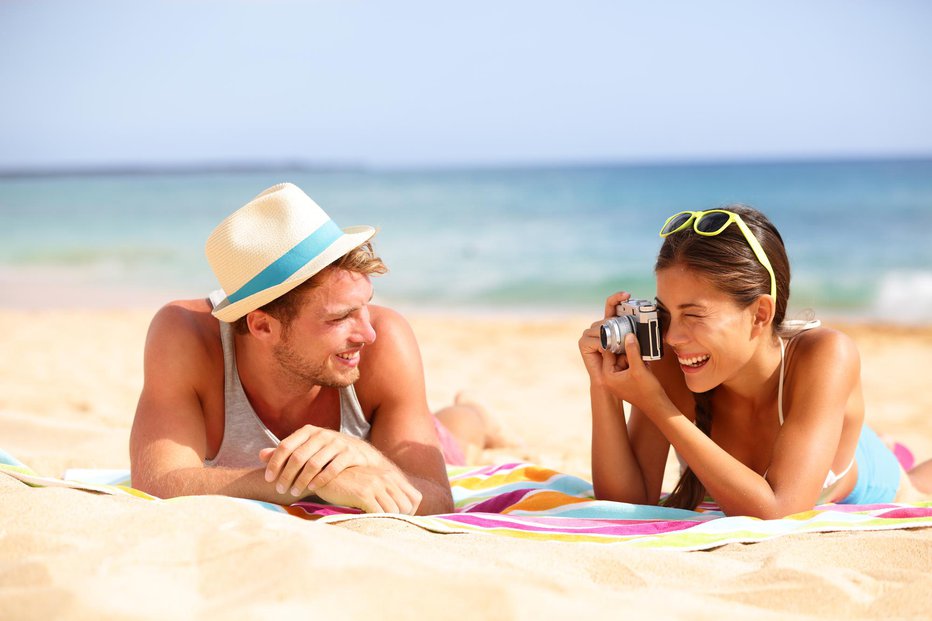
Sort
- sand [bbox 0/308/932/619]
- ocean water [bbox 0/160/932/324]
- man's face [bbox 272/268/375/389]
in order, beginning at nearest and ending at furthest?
sand [bbox 0/308/932/619]
man's face [bbox 272/268/375/389]
ocean water [bbox 0/160/932/324]

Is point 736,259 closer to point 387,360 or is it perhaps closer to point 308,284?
point 387,360

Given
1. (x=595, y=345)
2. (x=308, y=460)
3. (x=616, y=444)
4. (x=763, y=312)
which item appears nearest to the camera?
(x=308, y=460)

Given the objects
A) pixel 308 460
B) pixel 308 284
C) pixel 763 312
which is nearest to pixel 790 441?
pixel 763 312

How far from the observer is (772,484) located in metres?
3.00

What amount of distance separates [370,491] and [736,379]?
1400 mm

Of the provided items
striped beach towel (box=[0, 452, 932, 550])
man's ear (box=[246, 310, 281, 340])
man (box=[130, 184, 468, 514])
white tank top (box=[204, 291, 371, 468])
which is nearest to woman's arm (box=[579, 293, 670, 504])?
striped beach towel (box=[0, 452, 932, 550])

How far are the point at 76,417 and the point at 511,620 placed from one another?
4.65 m

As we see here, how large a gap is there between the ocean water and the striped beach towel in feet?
4.57

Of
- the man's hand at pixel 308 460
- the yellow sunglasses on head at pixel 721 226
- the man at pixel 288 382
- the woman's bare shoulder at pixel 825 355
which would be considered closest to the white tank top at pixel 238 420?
the man at pixel 288 382

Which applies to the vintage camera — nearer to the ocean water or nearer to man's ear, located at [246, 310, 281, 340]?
man's ear, located at [246, 310, 281, 340]

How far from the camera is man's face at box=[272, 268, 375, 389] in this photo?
311 cm

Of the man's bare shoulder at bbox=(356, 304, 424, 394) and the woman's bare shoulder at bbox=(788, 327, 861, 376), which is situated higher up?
the woman's bare shoulder at bbox=(788, 327, 861, 376)

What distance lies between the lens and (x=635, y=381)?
312 cm

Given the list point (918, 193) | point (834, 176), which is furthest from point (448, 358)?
point (834, 176)
